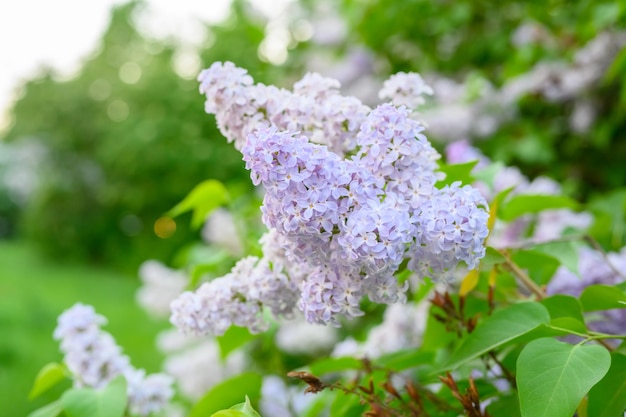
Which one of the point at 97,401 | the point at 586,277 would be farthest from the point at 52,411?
the point at 586,277

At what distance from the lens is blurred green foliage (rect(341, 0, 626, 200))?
218 cm

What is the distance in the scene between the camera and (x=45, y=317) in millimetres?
5676

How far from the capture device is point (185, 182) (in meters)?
11.2

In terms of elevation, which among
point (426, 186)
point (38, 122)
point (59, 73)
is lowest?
point (426, 186)

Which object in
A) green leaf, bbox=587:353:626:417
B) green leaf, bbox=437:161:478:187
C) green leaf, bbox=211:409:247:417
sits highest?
green leaf, bbox=437:161:478:187

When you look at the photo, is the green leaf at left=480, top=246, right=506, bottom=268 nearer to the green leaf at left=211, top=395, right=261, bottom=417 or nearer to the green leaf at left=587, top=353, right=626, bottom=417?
the green leaf at left=587, top=353, right=626, bottom=417

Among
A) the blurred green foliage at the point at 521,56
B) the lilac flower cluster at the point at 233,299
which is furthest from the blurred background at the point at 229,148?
the lilac flower cluster at the point at 233,299

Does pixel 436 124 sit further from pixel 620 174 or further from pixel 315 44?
pixel 315 44

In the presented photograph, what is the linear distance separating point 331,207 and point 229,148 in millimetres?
8931

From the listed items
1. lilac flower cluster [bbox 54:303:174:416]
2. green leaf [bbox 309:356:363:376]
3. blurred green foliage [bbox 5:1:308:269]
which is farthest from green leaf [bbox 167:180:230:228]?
blurred green foliage [bbox 5:1:308:269]

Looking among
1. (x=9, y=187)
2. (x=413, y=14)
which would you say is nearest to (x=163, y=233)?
(x=413, y=14)

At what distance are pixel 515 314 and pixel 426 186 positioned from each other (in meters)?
0.18

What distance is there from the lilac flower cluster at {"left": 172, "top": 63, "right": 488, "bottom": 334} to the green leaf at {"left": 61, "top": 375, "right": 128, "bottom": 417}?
16 cm

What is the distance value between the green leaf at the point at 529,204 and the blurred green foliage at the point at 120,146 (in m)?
7.86
